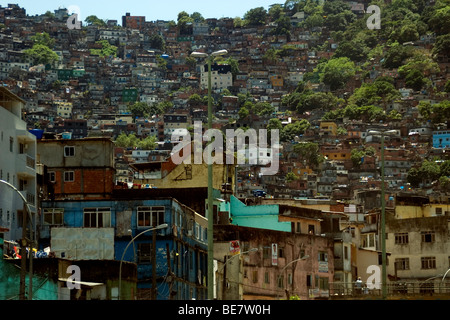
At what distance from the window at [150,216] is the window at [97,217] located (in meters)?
1.43

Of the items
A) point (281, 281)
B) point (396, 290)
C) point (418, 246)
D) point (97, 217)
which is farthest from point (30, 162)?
point (418, 246)

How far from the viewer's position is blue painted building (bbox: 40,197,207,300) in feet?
159

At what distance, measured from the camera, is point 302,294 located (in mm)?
66750

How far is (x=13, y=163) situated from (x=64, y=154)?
11.5 metres

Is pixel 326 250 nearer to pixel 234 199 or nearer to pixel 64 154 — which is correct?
pixel 234 199

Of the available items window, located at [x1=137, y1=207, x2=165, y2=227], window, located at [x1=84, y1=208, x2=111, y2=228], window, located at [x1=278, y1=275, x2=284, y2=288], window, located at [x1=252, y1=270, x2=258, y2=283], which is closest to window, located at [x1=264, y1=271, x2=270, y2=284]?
window, located at [x1=278, y1=275, x2=284, y2=288]

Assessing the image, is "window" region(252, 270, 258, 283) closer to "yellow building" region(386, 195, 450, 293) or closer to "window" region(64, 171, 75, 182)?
"window" region(64, 171, 75, 182)

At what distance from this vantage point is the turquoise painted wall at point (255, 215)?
75.2 meters

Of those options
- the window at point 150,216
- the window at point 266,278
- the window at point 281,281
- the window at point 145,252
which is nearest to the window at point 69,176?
the window at point 266,278

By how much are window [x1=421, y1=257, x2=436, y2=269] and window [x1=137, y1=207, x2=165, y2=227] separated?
29650mm

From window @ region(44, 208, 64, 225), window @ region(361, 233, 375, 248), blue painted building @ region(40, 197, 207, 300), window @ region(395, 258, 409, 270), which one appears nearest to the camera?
blue painted building @ region(40, 197, 207, 300)

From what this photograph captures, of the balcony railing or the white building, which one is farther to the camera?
the balcony railing

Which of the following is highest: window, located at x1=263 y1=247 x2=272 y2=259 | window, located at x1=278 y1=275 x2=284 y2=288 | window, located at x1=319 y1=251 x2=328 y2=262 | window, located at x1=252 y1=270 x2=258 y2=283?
window, located at x1=263 y1=247 x2=272 y2=259
